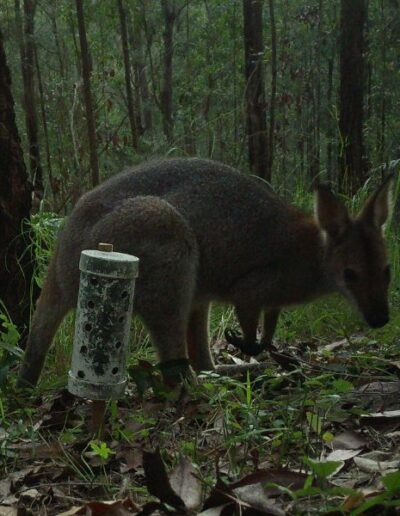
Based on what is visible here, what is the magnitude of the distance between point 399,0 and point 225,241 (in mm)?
16739

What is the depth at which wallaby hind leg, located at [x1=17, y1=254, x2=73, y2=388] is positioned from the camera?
15.6ft

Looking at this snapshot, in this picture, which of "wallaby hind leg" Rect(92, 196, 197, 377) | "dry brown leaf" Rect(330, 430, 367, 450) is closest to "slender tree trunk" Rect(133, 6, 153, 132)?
"wallaby hind leg" Rect(92, 196, 197, 377)

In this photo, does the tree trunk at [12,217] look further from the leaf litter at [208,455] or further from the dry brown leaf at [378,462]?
the dry brown leaf at [378,462]

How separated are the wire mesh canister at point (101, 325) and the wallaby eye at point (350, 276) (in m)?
2.32

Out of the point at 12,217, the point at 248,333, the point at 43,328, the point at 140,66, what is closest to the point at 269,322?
Answer: the point at 248,333

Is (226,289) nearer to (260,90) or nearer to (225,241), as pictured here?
(225,241)

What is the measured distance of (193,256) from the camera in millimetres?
5043

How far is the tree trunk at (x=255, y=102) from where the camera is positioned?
13629mm

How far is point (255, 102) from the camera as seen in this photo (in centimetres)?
1434

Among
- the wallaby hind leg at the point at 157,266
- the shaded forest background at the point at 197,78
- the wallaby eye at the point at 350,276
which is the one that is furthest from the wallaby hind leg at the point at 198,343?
the shaded forest background at the point at 197,78

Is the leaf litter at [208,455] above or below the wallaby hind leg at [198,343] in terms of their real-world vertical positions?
above

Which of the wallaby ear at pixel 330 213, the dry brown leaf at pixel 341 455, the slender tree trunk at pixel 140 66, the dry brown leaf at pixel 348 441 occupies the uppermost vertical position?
the wallaby ear at pixel 330 213

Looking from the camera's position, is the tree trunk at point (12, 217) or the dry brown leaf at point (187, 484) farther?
the tree trunk at point (12, 217)

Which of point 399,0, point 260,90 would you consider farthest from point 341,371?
point 399,0
